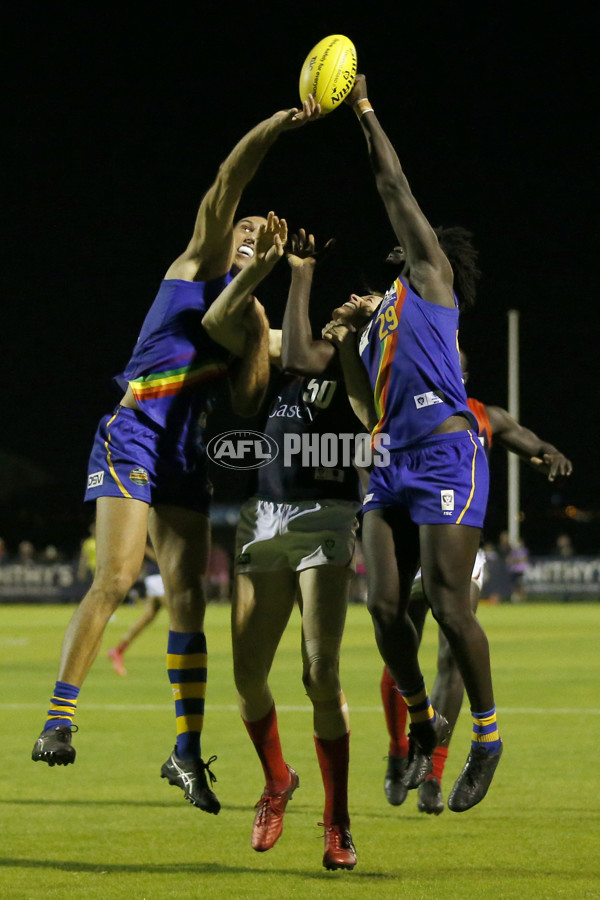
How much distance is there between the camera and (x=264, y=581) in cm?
696

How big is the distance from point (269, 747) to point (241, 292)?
8.62 ft

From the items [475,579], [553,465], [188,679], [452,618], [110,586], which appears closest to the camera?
[452,618]

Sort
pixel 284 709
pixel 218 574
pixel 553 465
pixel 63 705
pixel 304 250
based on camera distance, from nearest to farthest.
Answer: pixel 63 705 < pixel 304 250 < pixel 553 465 < pixel 284 709 < pixel 218 574

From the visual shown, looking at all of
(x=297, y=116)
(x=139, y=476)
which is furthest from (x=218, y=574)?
(x=297, y=116)

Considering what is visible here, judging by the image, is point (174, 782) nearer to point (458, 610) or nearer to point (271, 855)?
point (271, 855)

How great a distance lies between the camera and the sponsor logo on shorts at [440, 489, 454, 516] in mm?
6418

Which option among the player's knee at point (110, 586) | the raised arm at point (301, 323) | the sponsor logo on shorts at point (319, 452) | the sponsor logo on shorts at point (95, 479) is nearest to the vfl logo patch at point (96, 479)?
the sponsor logo on shorts at point (95, 479)

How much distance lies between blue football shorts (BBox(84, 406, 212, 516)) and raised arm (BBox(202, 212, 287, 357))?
61 cm

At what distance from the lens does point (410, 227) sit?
6.57m

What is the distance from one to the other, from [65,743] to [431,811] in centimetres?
298

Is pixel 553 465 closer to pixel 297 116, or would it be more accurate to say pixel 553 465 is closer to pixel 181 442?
pixel 181 442

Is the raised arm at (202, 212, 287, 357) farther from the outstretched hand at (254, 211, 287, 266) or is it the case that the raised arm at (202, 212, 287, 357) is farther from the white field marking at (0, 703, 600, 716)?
the white field marking at (0, 703, 600, 716)

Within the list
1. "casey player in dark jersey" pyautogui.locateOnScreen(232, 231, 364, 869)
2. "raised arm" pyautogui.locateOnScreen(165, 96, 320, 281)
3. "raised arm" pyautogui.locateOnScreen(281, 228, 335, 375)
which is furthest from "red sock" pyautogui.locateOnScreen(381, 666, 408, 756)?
"raised arm" pyautogui.locateOnScreen(165, 96, 320, 281)

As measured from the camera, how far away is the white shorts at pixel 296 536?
689 cm
